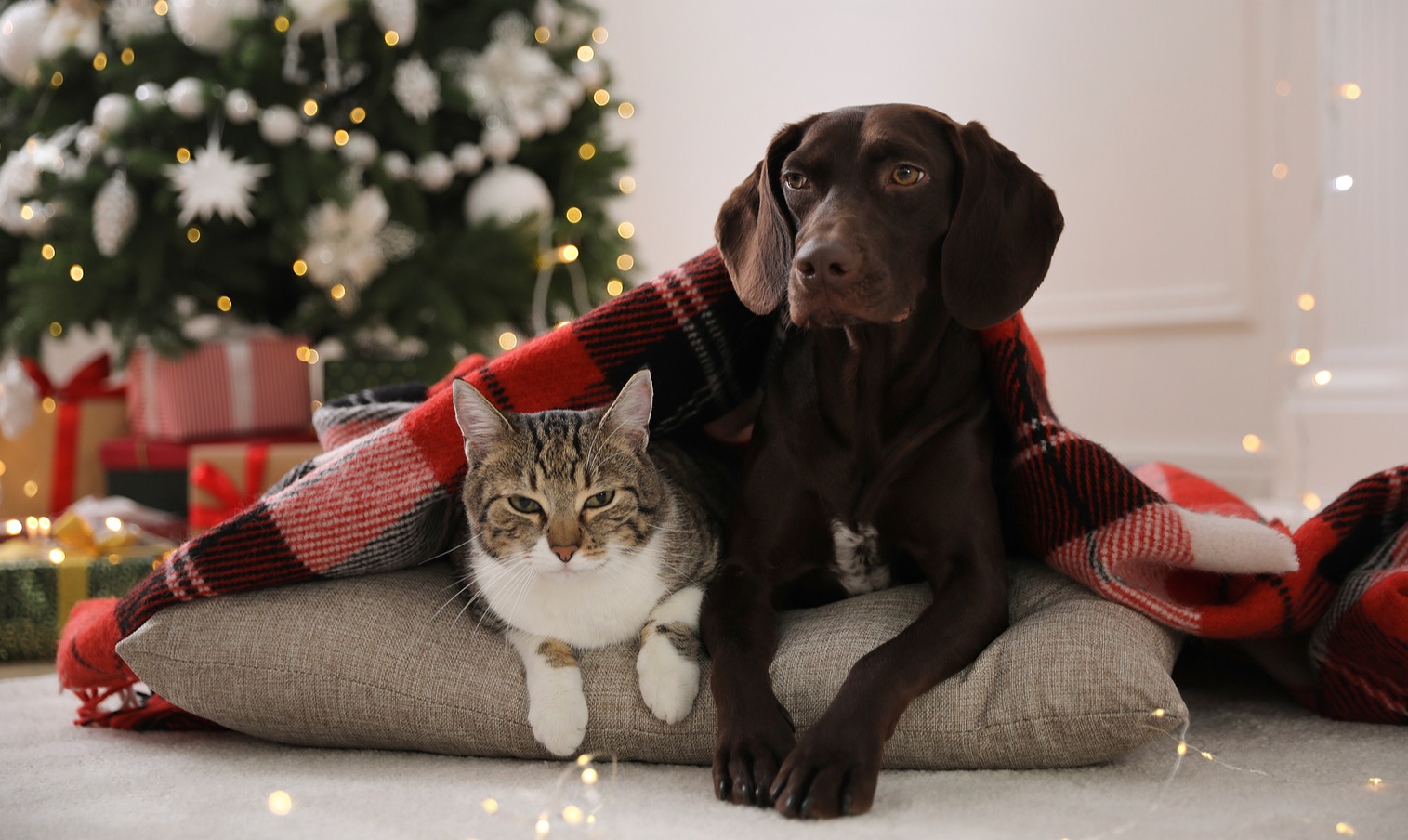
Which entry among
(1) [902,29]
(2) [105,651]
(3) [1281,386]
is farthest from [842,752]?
(1) [902,29]

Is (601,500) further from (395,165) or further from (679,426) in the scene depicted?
(395,165)

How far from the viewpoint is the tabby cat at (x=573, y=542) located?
1.23 meters

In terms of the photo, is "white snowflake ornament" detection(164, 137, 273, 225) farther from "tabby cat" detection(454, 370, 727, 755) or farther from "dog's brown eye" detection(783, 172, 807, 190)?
"dog's brown eye" detection(783, 172, 807, 190)

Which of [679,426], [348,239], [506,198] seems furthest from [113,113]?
[679,426]

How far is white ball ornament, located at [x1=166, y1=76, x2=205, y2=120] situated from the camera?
251cm

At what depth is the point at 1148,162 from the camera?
3232mm

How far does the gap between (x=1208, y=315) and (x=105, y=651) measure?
2.86 m

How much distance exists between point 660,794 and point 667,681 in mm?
123

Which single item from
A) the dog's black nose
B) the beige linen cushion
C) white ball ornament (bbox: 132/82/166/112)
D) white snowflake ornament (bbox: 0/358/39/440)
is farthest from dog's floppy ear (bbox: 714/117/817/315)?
white snowflake ornament (bbox: 0/358/39/440)

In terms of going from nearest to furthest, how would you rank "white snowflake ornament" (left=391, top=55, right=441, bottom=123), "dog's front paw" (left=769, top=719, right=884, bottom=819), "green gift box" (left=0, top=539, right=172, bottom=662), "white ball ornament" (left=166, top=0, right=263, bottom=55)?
1. "dog's front paw" (left=769, top=719, right=884, bottom=819)
2. "green gift box" (left=0, top=539, right=172, bottom=662)
3. "white ball ornament" (left=166, top=0, right=263, bottom=55)
4. "white snowflake ornament" (left=391, top=55, right=441, bottom=123)

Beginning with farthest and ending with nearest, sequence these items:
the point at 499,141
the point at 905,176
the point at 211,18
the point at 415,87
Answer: the point at 499,141, the point at 415,87, the point at 211,18, the point at 905,176

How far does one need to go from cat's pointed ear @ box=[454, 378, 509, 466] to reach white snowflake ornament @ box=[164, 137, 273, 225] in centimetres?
144

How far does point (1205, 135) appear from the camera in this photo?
10.2 ft

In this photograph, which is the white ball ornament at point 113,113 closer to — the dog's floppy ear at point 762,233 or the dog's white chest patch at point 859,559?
the dog's floppy ear at point 762,233
